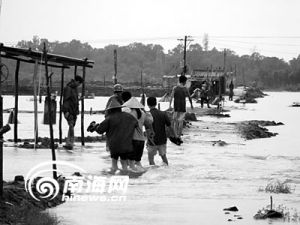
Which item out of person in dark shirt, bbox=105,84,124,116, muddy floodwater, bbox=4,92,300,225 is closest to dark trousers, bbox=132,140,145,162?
muddy floodwater, bbox=4,92,300,225

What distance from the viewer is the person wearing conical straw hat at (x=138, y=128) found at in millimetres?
14266

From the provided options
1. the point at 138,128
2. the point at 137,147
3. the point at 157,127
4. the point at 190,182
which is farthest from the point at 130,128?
the point at 157,127

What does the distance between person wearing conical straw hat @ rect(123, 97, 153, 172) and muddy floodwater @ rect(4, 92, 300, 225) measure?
0.40 m

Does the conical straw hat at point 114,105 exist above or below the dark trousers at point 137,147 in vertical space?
above

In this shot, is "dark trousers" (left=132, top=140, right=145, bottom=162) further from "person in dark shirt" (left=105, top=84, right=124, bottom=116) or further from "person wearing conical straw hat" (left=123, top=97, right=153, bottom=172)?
"person in dark shirt" (left=105, top=84, right=124, bottom=116)

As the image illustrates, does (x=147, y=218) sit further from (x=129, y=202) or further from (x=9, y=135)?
(x=9, y=135)

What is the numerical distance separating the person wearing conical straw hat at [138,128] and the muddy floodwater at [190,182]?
1.30 feet

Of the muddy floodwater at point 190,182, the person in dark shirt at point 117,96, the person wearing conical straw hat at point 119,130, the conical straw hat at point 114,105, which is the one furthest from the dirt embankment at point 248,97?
the person wearing conical straw hat at point 119,130

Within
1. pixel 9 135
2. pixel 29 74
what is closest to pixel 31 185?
pixel 9 135

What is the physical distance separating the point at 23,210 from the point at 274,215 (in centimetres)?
316

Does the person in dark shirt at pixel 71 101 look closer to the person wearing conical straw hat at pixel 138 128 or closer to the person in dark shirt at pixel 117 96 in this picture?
the person in dark shirt at pixel 117 96

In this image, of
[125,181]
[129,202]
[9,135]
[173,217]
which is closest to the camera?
[173,217]

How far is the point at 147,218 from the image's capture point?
32.7 ft

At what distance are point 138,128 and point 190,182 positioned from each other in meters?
1.43
